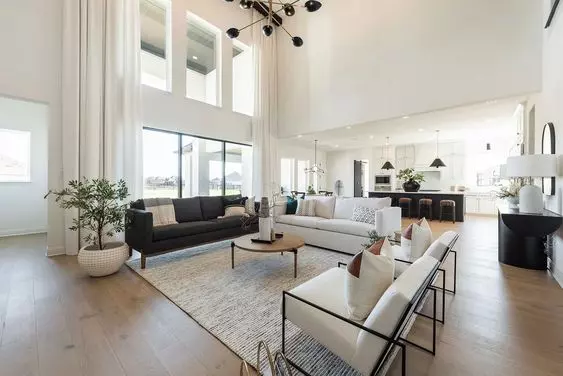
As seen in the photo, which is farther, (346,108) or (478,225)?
(478,225)

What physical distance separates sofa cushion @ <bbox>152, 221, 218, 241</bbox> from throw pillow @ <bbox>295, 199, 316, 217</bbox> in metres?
1.79

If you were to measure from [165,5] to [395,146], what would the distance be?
9.22 meters

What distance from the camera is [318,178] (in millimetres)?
11570

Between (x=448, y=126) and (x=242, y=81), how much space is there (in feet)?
19.8

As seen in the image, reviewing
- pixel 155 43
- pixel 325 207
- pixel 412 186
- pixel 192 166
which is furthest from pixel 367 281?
pixel 412 186

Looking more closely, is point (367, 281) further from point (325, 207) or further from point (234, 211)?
point (234, 211)

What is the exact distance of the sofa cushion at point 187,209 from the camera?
4.41 metres

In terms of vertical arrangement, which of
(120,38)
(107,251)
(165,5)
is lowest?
(107,251)

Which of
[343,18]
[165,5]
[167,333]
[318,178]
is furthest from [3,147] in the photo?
[318,178]

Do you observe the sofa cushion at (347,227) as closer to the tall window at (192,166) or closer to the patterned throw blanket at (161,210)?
the patterned throw blanket at (161,210)

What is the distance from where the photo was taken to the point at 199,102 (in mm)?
5902

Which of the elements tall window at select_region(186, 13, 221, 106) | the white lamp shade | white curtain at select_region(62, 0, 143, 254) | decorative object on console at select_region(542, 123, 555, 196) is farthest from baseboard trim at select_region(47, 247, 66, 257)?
decorative object on console at select_region(542, 123, 555, 196)

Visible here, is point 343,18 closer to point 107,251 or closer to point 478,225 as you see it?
point 478,225

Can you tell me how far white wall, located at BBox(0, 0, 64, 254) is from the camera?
3551 mm
